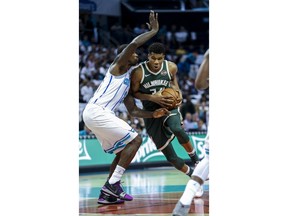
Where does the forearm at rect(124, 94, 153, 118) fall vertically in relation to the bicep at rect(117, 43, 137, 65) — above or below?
below

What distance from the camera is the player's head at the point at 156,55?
261 inches

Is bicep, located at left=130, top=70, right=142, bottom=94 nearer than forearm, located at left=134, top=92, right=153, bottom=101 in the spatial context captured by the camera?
No

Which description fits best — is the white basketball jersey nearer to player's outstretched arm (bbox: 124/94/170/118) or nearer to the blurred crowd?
player's outstretched arm (bbox: 124/94/170/118)

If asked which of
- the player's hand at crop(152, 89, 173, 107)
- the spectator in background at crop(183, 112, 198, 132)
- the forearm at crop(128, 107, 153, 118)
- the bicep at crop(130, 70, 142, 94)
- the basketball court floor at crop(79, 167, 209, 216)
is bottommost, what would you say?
the basketball court floor at crop(79, 167, 209, 216)

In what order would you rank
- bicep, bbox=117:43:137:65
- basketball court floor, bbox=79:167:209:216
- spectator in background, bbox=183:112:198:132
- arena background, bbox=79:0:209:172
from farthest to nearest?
arena background, bbox=79:0:209:172, spectator in background, bbox=183:112:198:132, bicep, bbox=117:43:137:65, basketball court floor, bbox=79:167:209:216

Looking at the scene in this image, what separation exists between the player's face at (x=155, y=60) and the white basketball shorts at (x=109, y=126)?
0.65 m

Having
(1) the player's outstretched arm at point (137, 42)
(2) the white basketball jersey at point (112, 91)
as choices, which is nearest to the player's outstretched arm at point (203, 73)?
(1) the player's outstretched arm at point (137, 42)

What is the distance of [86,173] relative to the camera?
11547mm

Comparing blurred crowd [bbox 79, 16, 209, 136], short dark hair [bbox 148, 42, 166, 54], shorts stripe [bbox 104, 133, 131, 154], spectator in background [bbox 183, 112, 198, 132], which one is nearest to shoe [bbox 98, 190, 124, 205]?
shorts stripe [bbox 104, 133, 131, 154]

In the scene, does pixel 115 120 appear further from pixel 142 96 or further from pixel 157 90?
pixel 157 90

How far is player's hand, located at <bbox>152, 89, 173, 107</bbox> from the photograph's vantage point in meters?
6.52

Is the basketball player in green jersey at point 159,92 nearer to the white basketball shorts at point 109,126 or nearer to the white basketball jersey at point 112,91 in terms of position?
the white basketball jersey at point 112,91

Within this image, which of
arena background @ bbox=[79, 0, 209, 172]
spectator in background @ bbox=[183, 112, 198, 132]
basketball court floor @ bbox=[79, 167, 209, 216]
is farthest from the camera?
arena background @ bbox=[79, 0, 209, 172]
